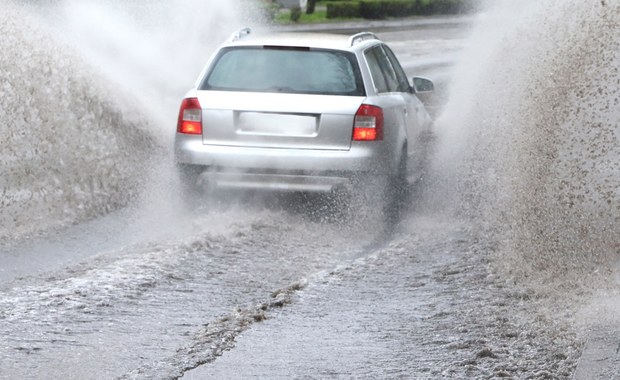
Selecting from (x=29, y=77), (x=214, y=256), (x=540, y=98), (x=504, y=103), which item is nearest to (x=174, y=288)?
(x=214, y=256)

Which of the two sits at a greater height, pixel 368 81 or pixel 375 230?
pixel 368 81

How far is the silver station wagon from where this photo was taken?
32.7 feet

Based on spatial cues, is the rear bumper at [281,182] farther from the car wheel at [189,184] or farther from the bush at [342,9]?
the bush at [342,9]

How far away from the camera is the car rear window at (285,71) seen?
10315 millimetres

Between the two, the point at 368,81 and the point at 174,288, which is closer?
the point at 174,288

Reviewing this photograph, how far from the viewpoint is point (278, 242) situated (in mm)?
9297

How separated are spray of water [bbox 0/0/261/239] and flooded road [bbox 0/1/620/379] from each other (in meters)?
0.04

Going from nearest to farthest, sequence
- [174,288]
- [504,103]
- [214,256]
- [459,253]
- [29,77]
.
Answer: [174,288], [214,256], [459,253], [29,77], [504,103]

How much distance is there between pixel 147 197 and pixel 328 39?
6.96 feet

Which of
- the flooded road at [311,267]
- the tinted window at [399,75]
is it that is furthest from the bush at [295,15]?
the tinted window at [399,75]

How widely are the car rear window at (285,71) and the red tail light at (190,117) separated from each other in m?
0.21

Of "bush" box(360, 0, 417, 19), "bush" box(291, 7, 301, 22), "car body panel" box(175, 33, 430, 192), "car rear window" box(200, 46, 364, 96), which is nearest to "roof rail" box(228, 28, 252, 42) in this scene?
"car rear window" box(200, 46, 364, 96)

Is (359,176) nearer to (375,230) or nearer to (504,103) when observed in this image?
(375,230)

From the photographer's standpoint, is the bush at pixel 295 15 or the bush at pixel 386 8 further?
the bush at pixel 386 8
